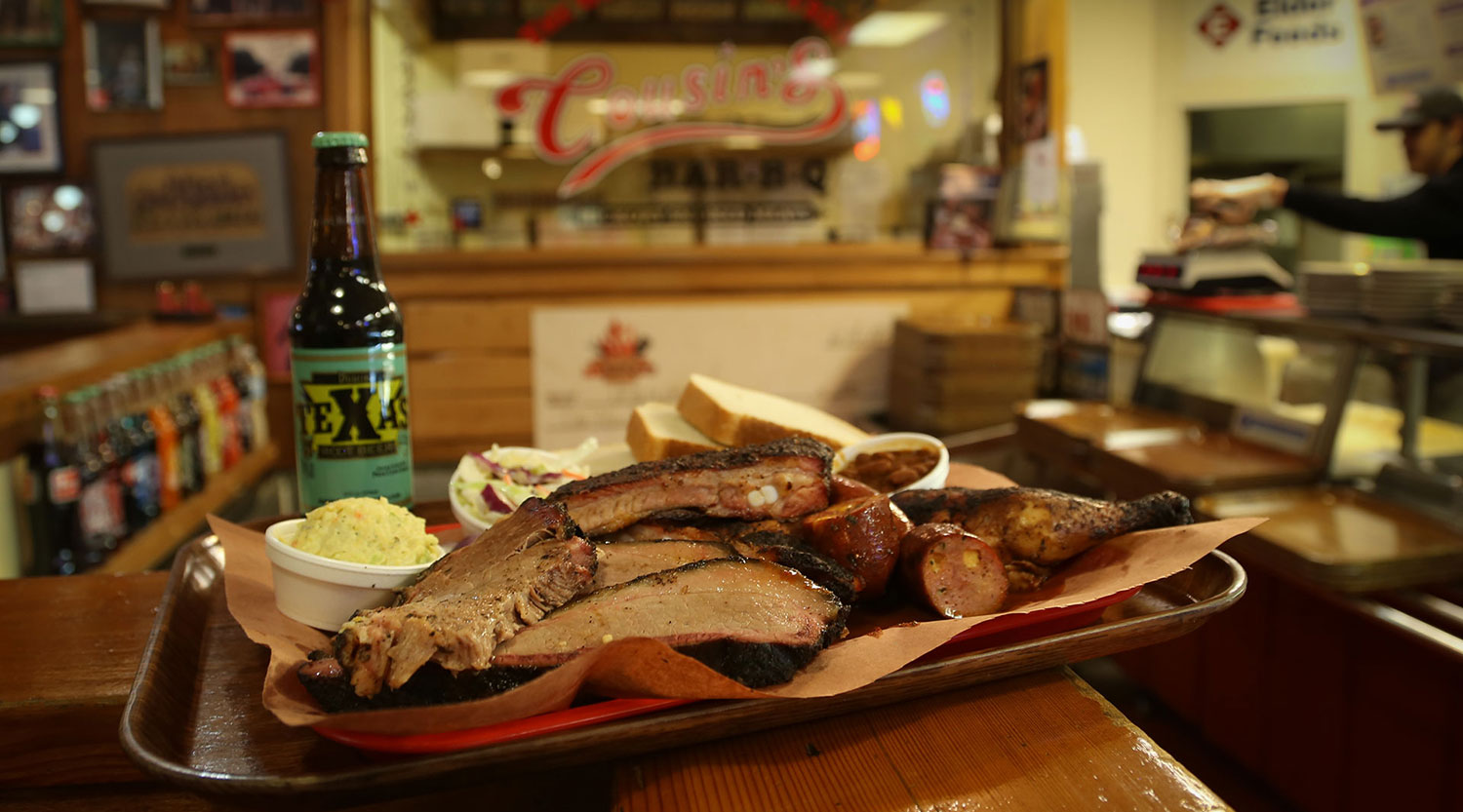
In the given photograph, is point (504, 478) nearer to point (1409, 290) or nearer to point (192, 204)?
point (1409, 290)

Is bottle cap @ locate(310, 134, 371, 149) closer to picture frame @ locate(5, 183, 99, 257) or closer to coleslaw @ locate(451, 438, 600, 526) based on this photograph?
coleslaw @ locate(451, 438, 600, 526)

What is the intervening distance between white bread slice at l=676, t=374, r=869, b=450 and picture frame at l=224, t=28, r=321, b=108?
3785 millimetres

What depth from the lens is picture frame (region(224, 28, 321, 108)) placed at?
462cm

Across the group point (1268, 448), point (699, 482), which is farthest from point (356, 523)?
point (1268, 448)

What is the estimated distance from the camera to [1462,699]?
6.61ft

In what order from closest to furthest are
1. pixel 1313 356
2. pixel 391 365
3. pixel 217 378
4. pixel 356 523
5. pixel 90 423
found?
pixel 356 523 < pixel 391 365 < pixel 90 423 < pixel 1313 356 < pixel 217 378

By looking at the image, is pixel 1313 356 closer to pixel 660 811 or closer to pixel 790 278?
pixel 790 278

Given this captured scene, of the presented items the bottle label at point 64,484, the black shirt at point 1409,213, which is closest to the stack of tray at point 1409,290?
the black shirt at point 1409,213

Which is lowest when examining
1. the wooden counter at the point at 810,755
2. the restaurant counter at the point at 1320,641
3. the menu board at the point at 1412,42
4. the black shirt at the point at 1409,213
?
the restaurant counter at the point at 1320,641

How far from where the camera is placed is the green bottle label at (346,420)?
1.27 meters

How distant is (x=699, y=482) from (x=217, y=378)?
11.1ft

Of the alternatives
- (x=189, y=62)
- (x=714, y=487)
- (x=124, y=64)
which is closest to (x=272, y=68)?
(x=189, y=62)

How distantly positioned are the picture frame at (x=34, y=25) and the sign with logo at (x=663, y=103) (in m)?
2.06

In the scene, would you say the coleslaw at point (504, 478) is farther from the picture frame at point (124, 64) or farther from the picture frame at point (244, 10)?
the picture frame at point (124, 64)
